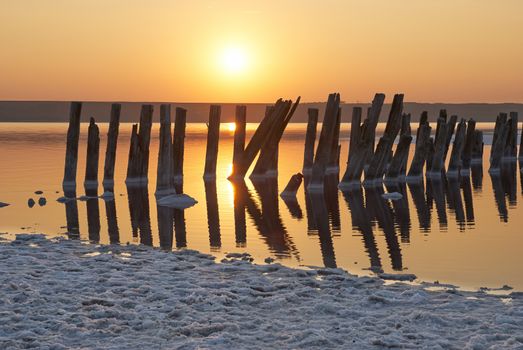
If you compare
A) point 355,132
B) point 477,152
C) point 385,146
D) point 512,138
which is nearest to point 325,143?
point 385,146

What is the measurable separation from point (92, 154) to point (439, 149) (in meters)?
9.81

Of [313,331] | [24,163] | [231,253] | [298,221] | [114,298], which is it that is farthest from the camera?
[24,163]

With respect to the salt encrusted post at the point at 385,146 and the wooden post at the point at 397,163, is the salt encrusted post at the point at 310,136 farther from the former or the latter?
the wooden post at the point at 397,163

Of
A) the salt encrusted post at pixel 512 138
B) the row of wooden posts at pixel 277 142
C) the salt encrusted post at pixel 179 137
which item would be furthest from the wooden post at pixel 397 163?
the salt encrusted post at pixel 512 138

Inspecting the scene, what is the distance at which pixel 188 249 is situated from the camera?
11.8 metres

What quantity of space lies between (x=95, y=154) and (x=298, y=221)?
689cm

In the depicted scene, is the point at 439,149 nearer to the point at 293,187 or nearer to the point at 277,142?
the point at 277,142

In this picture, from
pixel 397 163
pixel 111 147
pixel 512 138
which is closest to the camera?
pixel 111 147

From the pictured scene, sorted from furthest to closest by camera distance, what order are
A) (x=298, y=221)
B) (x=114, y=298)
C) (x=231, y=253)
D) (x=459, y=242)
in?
(x=298, y=221), (x=459, y=242), (x=231, y=253), (x=114, y=298)

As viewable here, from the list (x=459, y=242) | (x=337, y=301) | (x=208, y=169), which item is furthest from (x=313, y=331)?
(x=208, y=169)

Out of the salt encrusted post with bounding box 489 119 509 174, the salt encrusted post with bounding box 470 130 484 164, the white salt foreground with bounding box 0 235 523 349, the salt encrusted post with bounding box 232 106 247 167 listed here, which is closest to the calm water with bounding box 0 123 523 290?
the salt encrusted post with bounding box 232 106 247 167

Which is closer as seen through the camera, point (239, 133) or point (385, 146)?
point (385, 146)

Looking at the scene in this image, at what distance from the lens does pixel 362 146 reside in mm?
20281

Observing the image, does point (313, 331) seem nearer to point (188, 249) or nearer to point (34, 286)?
point (34, 286)
